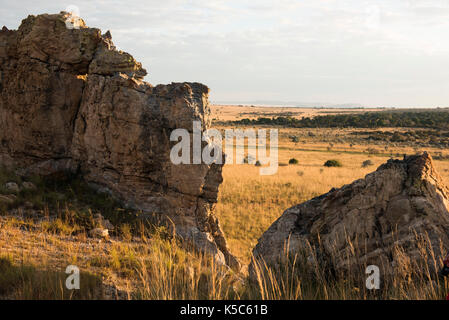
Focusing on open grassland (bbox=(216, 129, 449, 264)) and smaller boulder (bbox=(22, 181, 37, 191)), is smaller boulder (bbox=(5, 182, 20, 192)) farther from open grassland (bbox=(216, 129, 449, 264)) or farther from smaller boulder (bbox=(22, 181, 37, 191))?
open grassland (bbox=(216, 129, 449, 264))

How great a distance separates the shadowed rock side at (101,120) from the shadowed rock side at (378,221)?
12.4 ft

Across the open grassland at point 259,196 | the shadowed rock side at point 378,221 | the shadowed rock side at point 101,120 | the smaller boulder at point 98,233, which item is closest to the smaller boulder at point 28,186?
the shadowed rock side at point 101,120

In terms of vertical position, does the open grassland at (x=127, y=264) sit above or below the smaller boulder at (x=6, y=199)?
below

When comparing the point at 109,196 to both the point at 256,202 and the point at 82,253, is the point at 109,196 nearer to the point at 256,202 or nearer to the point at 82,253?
the point at 82,253

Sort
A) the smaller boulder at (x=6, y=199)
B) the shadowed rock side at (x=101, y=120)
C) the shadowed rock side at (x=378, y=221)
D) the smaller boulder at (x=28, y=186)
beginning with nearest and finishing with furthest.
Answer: the shadowed rock side at (x=378, y=221) < the smaller boulder at (x=6, y=199) < the smaller boulder at (x=28, y=186) < the shadowed rock side at (x=101, y=120)

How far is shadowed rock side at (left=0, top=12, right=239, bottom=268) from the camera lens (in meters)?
10.2

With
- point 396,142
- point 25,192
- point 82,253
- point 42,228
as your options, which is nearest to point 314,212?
point 82,253

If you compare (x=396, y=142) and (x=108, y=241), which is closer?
(x=108, y=241)

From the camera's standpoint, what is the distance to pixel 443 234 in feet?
17.0

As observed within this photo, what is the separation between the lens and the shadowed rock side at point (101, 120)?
10.2 meters

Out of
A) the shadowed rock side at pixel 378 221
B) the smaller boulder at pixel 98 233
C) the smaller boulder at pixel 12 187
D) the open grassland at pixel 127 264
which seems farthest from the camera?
the smaller boulder at pixel 12 187

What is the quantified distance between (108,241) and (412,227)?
5898mm

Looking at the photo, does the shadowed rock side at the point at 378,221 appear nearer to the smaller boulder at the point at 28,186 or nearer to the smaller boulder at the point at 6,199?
the smaller boulder at the point at 6,199

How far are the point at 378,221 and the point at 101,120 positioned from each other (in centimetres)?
799
